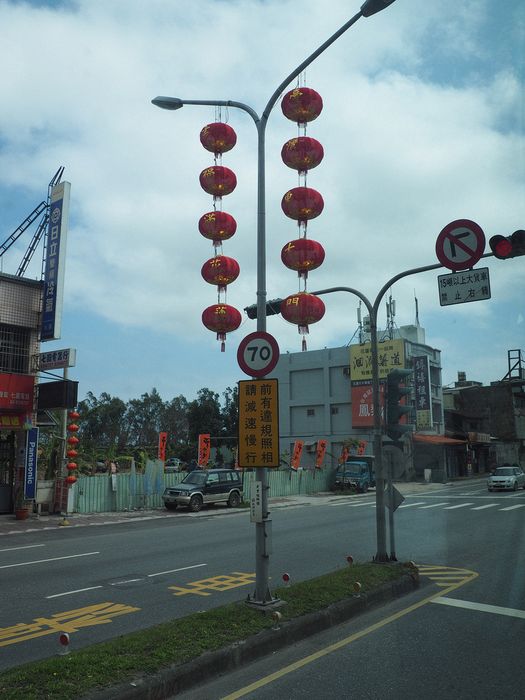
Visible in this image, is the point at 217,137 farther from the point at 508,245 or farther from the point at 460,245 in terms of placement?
the point at 508,245

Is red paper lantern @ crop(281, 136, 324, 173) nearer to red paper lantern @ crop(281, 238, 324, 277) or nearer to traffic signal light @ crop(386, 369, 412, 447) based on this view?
red paper lantern @ crop(281, 238, 324, 277)

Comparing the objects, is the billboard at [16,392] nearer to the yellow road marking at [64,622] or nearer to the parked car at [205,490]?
the parked car at [205,490]

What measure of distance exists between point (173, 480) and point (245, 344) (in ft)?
70.0

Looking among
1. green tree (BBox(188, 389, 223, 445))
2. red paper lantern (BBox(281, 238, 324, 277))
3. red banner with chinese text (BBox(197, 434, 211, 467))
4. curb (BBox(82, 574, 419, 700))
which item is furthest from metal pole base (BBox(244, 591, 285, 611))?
green tree (BBox(188, 389, 223, 445))

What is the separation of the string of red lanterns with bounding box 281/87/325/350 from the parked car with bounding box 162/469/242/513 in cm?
1721

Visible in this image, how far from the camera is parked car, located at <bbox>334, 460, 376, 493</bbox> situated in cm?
3769

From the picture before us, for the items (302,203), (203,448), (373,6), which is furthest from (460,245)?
(203,448)

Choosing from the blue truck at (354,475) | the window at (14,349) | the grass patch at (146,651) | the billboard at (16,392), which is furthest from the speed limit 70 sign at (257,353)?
the blue truck at (354,475)

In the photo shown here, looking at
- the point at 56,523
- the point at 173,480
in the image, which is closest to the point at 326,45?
the point at 56,523

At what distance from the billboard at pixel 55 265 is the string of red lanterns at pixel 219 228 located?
12833 millimetres

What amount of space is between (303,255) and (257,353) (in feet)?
8.53

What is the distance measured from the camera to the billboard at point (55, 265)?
2138 cm

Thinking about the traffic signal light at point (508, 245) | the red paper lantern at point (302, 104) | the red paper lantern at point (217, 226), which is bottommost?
the traffic signal light at point (508, 245)

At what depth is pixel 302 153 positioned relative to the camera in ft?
32.6
